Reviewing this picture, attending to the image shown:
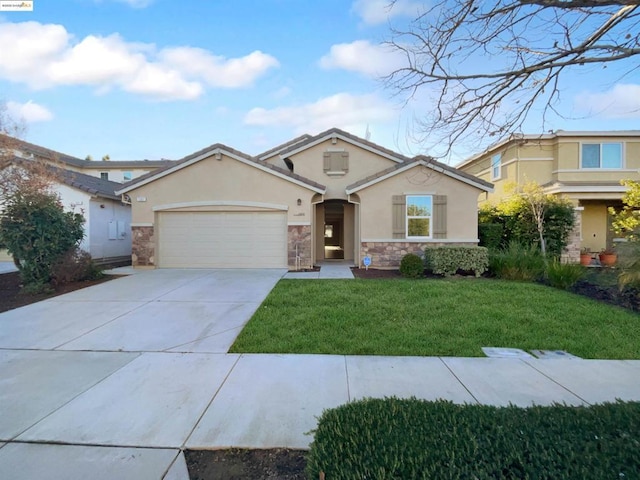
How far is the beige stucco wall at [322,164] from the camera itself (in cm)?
1489

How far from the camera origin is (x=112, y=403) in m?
3.51

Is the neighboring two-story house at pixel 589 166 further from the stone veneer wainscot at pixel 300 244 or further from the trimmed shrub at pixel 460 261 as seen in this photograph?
the stone veneer wainscot at pixel 300 244

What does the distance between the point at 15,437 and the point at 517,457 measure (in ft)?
13.2

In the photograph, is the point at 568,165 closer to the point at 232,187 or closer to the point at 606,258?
the point at 606,258

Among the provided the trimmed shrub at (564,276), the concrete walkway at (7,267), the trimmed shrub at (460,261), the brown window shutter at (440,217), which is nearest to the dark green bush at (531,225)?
the brown window shutter at (440,217)

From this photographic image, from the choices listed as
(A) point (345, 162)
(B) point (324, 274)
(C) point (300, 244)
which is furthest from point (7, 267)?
(A) point (345, 162)

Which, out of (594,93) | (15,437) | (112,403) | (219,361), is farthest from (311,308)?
(594,93)

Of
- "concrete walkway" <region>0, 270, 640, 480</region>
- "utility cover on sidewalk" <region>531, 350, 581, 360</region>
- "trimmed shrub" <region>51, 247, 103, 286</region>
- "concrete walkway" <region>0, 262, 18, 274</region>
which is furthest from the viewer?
"concrete walkway" <region>0, 262, 18, 274</region>

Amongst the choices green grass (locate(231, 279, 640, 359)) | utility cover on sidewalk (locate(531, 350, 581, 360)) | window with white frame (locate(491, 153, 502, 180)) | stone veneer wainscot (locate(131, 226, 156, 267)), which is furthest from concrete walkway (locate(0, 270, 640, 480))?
window with white frame (locate(491, 153, 502, 180))

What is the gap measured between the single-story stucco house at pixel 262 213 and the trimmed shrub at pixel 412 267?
158cm

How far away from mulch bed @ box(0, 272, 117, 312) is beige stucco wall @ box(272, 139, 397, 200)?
8.53 m

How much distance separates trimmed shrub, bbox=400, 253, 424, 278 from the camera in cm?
1118

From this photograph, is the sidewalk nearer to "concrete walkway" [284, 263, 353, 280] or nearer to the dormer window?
"concrete walkway" [284, 263, 353, 280]

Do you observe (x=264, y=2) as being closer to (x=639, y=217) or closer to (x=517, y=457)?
(x=517, y=457)
